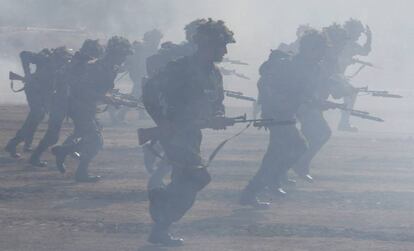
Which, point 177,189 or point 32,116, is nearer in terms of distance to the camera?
point 177,189

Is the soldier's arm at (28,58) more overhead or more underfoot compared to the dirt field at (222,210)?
more overhead

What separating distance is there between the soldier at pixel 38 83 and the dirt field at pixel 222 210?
0.44 meters

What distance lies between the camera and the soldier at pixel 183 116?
9.75m

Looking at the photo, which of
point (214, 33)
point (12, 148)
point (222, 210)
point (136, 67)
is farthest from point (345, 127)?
point (214, 33)

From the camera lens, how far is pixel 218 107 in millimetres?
10055

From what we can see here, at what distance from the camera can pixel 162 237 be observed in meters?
9.85

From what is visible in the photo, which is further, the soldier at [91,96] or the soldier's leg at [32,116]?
the soldier's leg at [32,116]

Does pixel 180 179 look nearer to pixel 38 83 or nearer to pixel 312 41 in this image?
pixel 312 41

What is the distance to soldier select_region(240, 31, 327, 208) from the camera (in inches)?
496

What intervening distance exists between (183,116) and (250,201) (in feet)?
→ 8.99

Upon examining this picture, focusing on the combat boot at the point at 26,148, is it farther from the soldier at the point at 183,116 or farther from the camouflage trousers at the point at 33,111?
the soldier at the point at 183,116

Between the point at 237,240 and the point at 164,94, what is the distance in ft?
5.21

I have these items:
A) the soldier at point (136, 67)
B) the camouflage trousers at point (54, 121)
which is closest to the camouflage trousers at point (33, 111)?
the camouflage trousers at point (54, 121)

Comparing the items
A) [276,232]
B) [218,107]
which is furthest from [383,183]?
[218,107]
